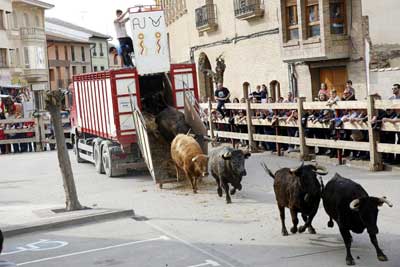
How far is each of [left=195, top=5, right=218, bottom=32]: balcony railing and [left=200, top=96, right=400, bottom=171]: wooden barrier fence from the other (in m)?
10.9

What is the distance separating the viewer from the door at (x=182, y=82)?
1900cm

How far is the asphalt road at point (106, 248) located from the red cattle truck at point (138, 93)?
460cm

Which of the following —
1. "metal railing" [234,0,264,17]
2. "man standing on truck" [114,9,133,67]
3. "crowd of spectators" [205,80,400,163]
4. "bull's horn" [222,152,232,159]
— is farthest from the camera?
"metal railing" [234,0,264,17]

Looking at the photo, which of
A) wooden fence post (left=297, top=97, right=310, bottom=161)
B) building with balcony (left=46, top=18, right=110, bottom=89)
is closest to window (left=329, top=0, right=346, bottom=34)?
wooden fence post (left=297, top=97, right=310, bottom=161)

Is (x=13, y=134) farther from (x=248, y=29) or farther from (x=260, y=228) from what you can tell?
(x=260, y=228)

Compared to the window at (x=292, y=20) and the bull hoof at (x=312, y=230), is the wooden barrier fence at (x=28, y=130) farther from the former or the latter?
the bull hoof at (x=312, y=230)

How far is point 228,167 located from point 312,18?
490 inches

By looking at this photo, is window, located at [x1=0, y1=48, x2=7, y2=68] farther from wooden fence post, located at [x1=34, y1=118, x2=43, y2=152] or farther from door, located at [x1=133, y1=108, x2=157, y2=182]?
door, located at [x1=133, y1=108, x2=157, y2=182]

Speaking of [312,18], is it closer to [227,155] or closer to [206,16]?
[206,16]

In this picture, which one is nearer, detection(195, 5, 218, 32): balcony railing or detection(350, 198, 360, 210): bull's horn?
detection(350, 198, 360, 210): bull's horn

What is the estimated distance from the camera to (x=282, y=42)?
88.4 feet

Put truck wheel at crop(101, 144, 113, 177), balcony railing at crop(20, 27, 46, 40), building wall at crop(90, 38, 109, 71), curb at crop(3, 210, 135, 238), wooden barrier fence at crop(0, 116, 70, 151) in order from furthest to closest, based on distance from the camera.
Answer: building wall at crop(90, 38, 109, 71) → balcony railing at crop(20, 27, 46, 40) → wooden barrier fence at crop(0, 116, 70, 151) → truck wheel at crop(101, 144, 113, 177) → curb at crop(3, 210, 135, 238)

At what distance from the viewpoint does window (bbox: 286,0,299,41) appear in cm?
2622

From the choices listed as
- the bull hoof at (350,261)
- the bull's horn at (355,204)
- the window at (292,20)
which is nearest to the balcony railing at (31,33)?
the window at (292,20)
